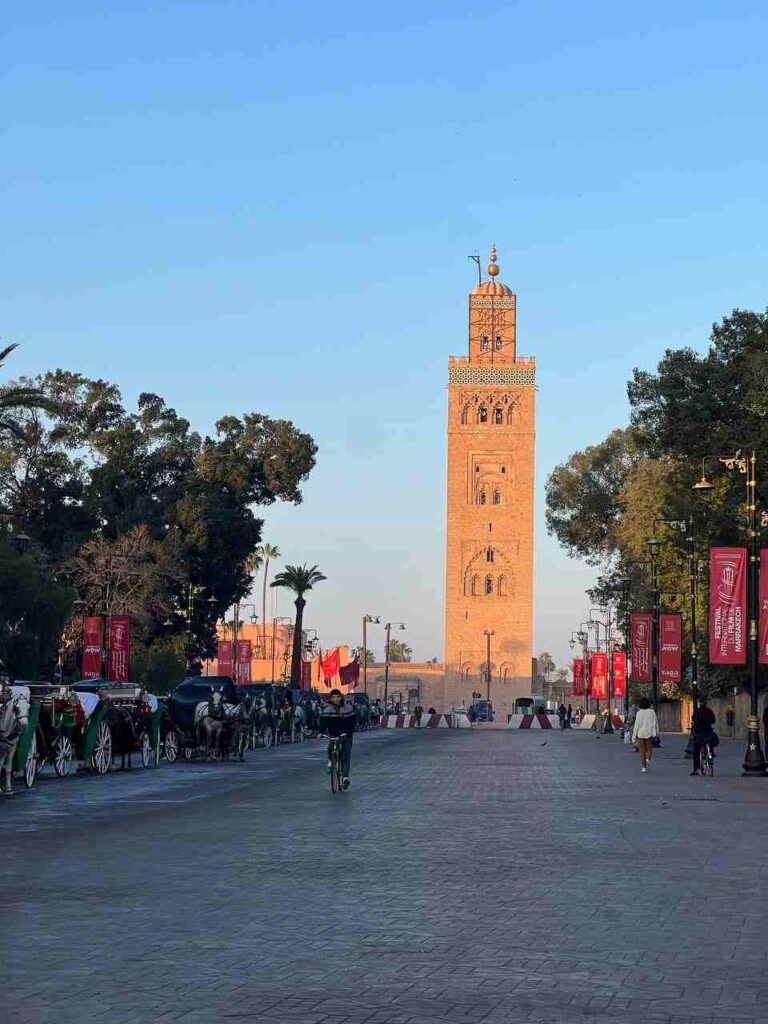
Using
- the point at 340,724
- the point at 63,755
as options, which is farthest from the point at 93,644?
the point at 340,724

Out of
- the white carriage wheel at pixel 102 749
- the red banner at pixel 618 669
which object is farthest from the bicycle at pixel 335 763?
the red banner at pixel 618 669

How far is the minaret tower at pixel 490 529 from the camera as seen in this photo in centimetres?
15000

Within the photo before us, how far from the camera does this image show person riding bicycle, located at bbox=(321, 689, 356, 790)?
26281mm

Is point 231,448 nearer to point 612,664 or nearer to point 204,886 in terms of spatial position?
point 612,664

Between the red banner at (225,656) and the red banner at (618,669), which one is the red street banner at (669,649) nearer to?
the red banner at (225,656)

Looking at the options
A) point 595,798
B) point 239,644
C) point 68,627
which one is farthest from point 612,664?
point 595,798

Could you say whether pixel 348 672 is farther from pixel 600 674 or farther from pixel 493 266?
pixel 493 266

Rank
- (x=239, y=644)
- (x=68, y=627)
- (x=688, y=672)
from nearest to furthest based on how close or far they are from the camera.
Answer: (x=688, y=672) < (x=68, y=627) < (x=239, y=644)

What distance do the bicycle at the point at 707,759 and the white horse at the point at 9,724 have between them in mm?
14794

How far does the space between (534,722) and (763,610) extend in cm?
5907

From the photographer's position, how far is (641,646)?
6156cm

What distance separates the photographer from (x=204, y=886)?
1364cm

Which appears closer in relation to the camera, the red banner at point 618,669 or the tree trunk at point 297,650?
the tree trunk at point 297,650

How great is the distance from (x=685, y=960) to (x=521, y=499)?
470ft
